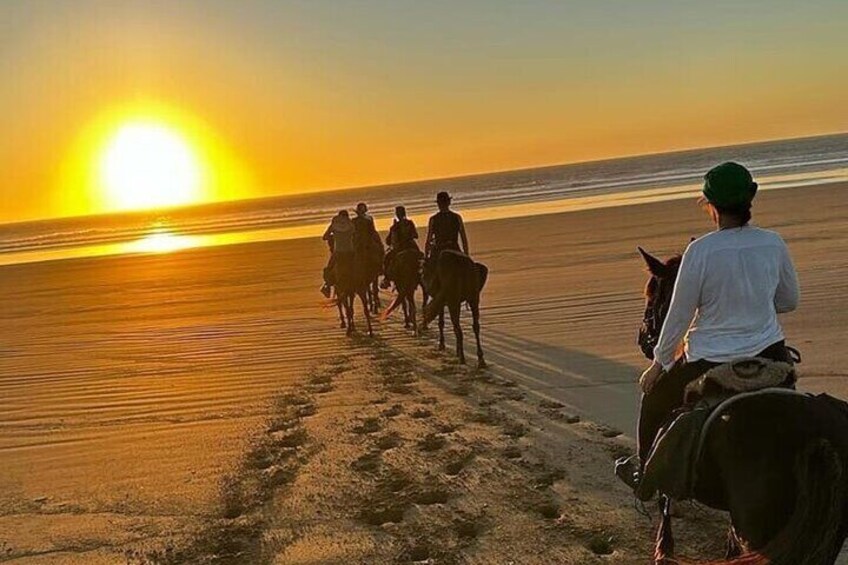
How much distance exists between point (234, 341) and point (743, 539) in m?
9.54

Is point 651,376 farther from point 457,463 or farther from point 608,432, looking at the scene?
point 608,432

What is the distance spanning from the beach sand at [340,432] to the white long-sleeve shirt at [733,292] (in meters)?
1.50

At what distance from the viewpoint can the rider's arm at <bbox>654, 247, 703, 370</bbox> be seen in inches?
130

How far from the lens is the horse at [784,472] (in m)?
2.89

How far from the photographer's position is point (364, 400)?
7.80m

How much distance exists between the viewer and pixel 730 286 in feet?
10.7

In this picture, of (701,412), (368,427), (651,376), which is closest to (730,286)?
(701,412)

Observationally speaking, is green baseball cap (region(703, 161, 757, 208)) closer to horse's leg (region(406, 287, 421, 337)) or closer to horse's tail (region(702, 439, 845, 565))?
horse's tail (region(702, 439, 845, 565))

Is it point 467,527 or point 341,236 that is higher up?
point 341,236

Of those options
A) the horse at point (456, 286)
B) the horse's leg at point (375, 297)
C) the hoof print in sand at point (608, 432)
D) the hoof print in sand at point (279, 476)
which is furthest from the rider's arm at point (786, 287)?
the horse's leg at point (375, 297)

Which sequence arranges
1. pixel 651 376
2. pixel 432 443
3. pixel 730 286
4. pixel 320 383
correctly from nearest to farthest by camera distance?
pixel 730 286
pixel 651 376
pixel 432 443
pixel 320 383

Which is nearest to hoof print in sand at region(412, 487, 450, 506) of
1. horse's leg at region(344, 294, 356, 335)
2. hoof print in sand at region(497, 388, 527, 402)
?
hoof print in sand at region(497, 388, 527, 402)

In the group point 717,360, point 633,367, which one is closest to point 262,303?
point 633,367

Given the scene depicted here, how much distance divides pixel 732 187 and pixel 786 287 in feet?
1.74
